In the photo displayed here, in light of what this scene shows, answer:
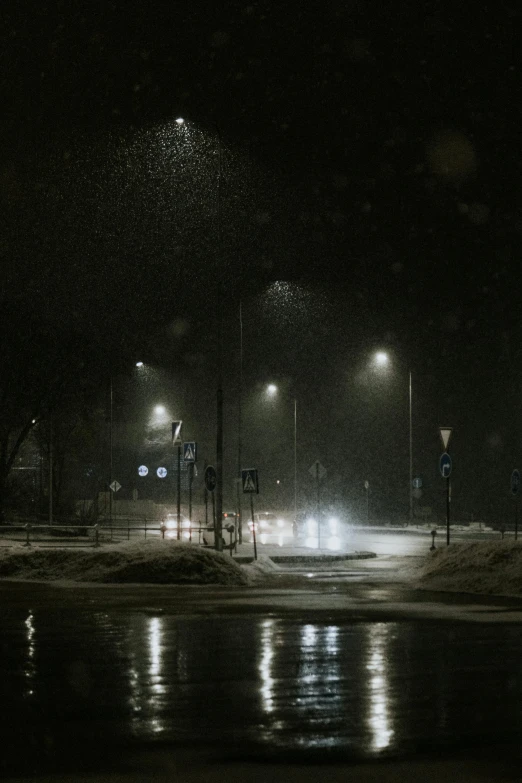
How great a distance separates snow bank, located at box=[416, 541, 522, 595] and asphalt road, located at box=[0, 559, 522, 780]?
11.5 ft

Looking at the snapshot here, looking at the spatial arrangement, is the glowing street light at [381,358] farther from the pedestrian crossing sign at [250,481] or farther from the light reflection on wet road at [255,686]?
the light reflection on wet road at [255,686]

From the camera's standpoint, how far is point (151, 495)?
105 metres

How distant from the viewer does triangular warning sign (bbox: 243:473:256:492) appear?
32.0 metres

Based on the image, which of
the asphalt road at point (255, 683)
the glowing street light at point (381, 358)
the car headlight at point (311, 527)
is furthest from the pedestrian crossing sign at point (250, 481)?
the glowing street light at point (381, 358)

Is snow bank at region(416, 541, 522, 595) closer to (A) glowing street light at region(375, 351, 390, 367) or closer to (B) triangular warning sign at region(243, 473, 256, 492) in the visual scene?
(B) triangular warning sign at region(243, 473, 256, 492)

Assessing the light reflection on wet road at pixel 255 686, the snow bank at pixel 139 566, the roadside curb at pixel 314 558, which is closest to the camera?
the light reflection on wet road at pixel 255 686

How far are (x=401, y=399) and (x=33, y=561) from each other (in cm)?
6673

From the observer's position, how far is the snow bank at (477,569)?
23797 mm

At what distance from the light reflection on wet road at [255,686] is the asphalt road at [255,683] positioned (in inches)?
0.7

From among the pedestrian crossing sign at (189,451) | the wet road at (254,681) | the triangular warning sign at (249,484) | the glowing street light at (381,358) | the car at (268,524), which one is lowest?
the wet road at (254,681)

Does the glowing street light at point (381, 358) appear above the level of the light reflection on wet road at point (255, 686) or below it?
above

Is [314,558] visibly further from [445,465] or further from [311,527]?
[311,527]

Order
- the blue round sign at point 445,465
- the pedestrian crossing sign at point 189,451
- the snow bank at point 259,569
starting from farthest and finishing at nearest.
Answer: the blue round sign at point 445,465
the pedestrian crossing sign at point 189,451
the snow bank at point 259,569

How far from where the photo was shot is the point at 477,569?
25047 millimetres
